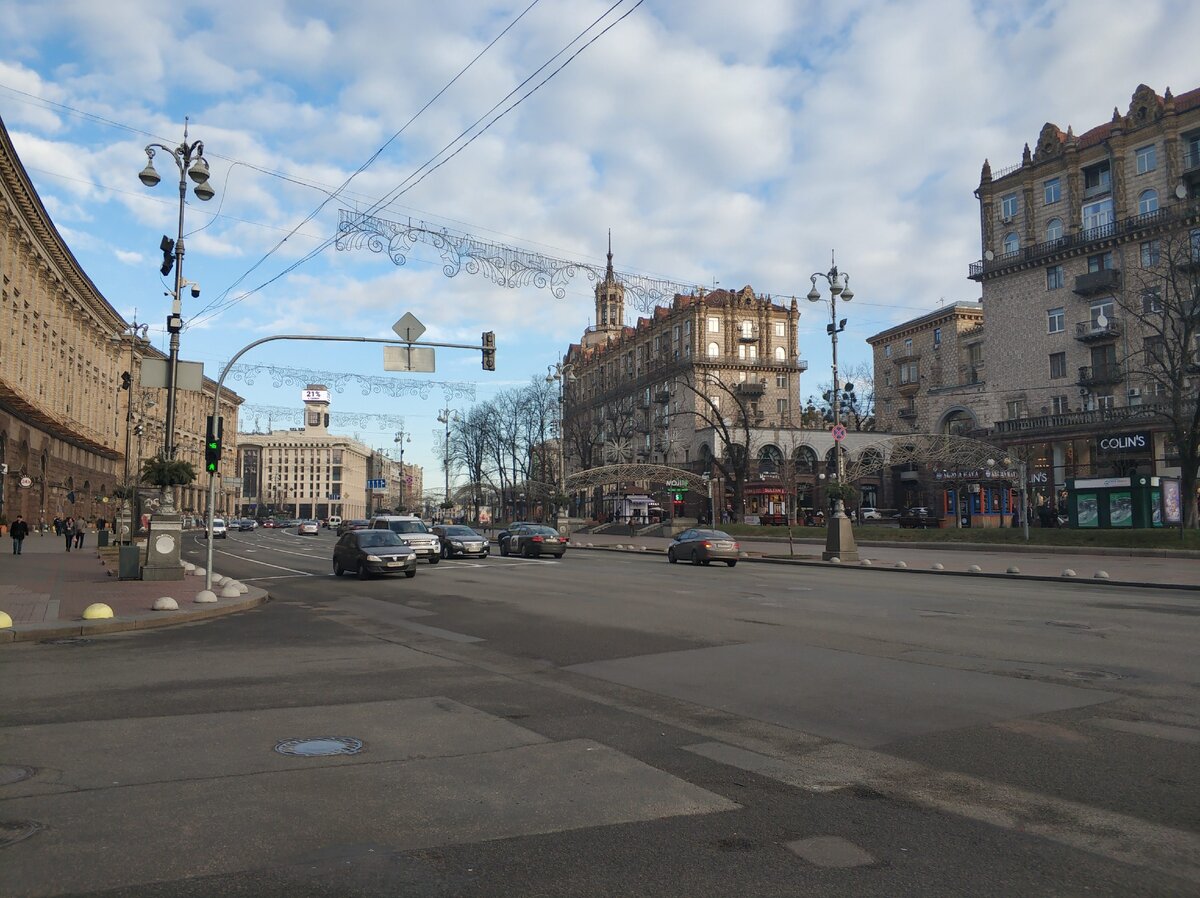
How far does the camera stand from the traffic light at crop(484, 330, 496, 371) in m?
25.3

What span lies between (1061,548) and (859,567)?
1043 centimetres

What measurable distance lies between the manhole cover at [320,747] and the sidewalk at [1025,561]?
20.5m

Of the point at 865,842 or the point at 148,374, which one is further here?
the point at 148,374

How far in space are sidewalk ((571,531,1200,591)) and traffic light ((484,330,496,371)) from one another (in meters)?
14.3

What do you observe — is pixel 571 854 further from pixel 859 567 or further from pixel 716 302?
pixel 716 302

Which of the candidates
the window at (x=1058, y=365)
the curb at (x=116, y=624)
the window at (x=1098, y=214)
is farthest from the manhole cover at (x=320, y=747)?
the window at (x=1058, y=365)

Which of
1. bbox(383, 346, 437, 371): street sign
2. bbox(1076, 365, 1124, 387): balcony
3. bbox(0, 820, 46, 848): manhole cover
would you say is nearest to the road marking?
bbox(0, 820, 46, 848): manhole cover

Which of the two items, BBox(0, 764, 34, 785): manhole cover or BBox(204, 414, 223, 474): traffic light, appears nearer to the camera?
BBox(0, 764, 34, 785): manhole cover

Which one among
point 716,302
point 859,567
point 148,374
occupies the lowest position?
point 859,567

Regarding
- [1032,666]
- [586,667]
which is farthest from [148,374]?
[1032,666]

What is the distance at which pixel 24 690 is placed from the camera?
8.65 meters

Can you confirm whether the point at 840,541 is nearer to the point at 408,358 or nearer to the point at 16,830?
the point at 408,358

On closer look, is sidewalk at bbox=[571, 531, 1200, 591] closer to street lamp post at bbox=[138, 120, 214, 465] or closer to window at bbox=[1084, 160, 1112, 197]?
street lamp post at bbox=[138, 120, 214, 465]

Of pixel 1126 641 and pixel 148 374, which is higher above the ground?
pixel 148 374
